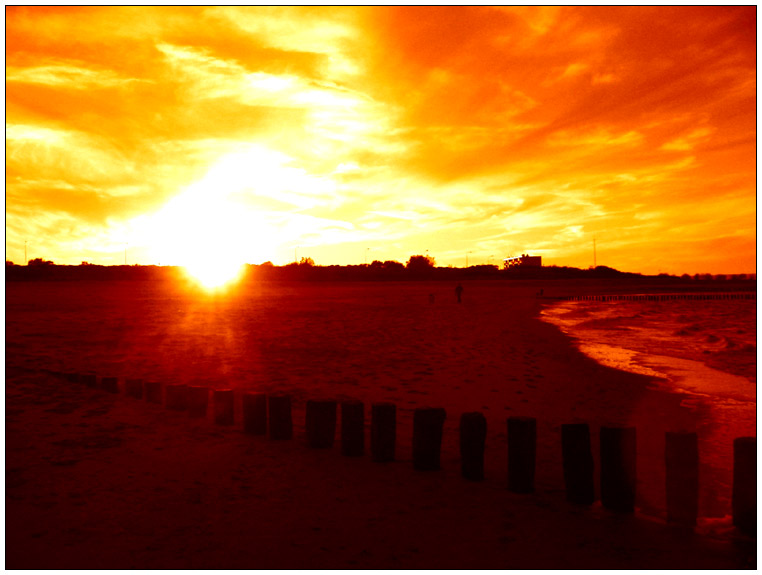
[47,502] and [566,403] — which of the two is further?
[566,403]

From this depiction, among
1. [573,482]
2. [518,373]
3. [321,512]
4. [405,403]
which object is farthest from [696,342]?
[321,512]

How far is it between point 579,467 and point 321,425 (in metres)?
3.08

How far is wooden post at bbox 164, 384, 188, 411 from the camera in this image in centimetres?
819

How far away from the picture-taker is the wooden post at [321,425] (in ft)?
22.2

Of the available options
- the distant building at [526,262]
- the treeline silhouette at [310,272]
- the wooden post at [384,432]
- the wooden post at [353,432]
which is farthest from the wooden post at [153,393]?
the distant building at [526,262]

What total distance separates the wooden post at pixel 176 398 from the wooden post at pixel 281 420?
1.85 m

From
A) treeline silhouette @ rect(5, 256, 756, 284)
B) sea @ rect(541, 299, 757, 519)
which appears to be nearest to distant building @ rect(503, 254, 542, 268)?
treeline silhouette @ rect(5, 256, 756, 284)

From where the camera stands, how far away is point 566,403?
10.3 m

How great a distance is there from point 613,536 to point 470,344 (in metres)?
13.2

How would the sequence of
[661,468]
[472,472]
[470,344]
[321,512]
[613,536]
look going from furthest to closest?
[470,344]
[661,468]
[472,472]
[321,512]
[613,536]

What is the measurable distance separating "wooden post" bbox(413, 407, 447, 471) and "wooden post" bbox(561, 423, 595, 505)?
1390 millimetres

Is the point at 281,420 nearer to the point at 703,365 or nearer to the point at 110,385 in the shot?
the point at 110,385

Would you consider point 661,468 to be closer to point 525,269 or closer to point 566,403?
point 566,403

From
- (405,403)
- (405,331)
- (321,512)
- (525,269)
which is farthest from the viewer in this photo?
(525,269)
